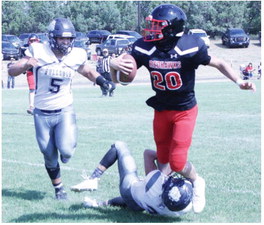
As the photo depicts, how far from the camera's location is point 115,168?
7328 mm

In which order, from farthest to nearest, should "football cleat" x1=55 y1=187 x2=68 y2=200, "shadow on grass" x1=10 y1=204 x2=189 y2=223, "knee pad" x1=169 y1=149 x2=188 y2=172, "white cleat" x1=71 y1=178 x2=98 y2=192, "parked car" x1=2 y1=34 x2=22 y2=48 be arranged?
1. "parked car" x1=2 y1=34 x2=22 y2=48
2. "football cleat" x1=55 y1=187 x2=68 y2=200
3. "white cleat" x1=71 y1=178 x2=98 y2=192
4. "knee pad" x1=169 y1=149 x2=188 y2=172
5. "shadow on grass" x1=10 y1=204 x2=189 y2=223

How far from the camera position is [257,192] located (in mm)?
5895

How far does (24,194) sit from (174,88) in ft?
6.63

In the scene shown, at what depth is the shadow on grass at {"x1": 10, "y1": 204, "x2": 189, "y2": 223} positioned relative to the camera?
495 cm

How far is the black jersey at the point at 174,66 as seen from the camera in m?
5.12

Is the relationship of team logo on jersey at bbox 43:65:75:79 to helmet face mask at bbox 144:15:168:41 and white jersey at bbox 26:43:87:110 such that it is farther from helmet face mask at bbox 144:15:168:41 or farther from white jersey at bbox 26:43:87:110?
helmet face mask at bbox 144:15:168:41

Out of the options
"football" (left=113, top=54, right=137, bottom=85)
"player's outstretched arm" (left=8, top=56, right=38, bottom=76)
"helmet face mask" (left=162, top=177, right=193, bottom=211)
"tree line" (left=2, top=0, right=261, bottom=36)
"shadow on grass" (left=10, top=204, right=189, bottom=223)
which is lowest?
"tree line" (left=2, top=0, right=261, bottom=36)

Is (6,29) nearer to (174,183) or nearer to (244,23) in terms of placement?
(244,23)

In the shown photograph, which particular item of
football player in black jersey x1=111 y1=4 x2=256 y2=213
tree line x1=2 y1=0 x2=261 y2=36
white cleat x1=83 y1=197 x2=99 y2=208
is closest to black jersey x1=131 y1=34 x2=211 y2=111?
football player in black jersey x1=111 y1=4 x2=256 y2=213

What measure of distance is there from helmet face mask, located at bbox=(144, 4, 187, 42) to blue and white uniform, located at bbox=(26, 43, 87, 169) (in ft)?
3.59

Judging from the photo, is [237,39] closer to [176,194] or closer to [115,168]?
[115,168]

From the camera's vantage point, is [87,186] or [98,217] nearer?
[98,217]

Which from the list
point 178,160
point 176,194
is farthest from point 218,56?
point 176,194

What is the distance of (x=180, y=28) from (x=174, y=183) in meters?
1.50
